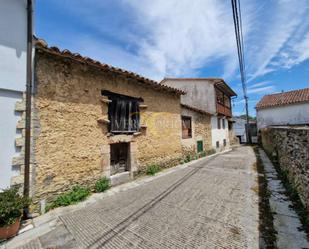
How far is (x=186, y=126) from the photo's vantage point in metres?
11.4

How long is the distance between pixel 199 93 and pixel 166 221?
13857 mm

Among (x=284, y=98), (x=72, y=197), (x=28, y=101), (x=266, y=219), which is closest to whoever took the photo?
(x=266, y=219)

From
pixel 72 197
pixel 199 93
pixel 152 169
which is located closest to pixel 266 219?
pixel 72 197

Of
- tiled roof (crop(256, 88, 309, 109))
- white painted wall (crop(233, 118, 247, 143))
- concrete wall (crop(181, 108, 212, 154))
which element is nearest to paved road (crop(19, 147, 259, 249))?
concrete wall (crop(181, 108, 212, 154))

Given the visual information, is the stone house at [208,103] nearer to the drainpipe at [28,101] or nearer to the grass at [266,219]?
the grass at [266,219]

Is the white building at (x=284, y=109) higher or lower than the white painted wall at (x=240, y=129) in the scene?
higher

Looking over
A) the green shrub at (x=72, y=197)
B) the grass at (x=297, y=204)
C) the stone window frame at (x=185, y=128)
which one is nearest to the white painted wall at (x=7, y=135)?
the green shrub at (x=72, y=197)

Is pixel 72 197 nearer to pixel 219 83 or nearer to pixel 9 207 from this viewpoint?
pixel 9 207

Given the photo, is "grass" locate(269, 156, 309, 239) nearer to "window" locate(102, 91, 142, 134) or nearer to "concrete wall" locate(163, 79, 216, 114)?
"window" locate(102, 91, 142, 134)

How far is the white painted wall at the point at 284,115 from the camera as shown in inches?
810

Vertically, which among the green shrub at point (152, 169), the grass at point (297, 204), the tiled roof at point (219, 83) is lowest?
the grass at point (297, 204)

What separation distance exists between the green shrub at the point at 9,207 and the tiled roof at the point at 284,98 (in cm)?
2653

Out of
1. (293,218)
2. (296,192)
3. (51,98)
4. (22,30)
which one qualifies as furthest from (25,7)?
(296,192)

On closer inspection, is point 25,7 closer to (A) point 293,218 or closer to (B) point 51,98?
(B) point 51,98
